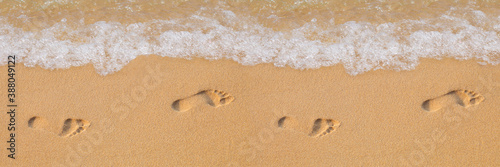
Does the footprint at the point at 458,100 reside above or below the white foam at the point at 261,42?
below

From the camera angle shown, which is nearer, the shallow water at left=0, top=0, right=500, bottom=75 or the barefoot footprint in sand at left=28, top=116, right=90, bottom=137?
the barefoot footprint in sand at left=28, top=116, right=90, bottom=137

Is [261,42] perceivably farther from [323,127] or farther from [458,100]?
[458,100]

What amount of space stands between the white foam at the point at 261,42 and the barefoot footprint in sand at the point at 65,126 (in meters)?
0.73

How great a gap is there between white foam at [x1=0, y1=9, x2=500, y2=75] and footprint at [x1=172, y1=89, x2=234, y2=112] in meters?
0.52

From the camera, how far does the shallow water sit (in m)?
4.27

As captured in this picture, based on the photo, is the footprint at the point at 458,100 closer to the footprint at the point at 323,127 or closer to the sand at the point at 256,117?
the sand at the point at 256,117

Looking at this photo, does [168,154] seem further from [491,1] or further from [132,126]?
[491,1]

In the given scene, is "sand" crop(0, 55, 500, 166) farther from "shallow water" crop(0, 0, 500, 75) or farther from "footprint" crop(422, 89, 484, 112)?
"shallow water" crop(0, 0, 500, 75)

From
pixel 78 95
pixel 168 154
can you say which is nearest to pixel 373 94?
pixel 168 154

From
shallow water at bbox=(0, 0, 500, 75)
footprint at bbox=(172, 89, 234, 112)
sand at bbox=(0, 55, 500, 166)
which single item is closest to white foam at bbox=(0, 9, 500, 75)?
shallow water at bbox=(0, 0, 500, 75)

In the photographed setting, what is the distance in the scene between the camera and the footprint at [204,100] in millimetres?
4084

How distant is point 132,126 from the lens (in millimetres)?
4078

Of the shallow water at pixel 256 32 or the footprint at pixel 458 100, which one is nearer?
the footprint at pixel 458 100

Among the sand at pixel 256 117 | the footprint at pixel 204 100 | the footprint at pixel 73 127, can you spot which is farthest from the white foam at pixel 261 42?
the footprint at pixel 73 127
